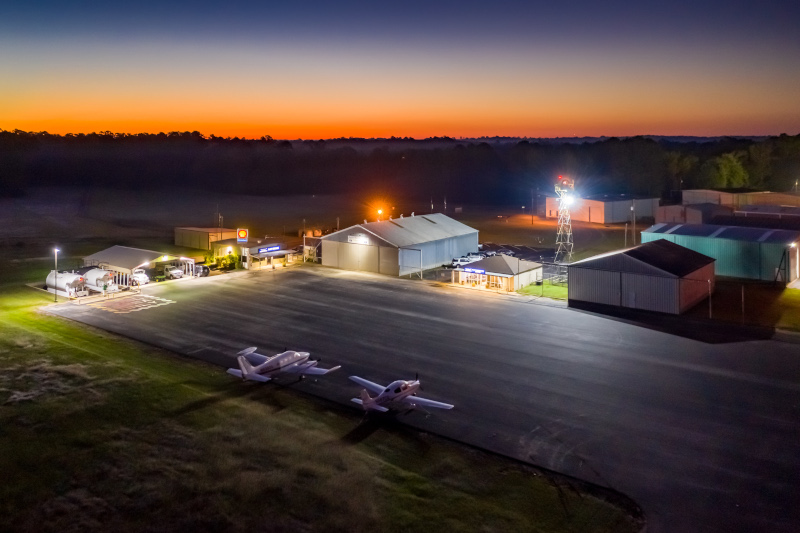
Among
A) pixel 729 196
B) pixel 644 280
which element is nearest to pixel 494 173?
pixel 729 196

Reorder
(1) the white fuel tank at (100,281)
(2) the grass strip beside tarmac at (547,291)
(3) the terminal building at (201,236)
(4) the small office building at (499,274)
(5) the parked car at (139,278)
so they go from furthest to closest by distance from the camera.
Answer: (3) the terminal building at (201,236), (5) the parked car at (139,278), (4) the small office building at (499,274), (1) the white fuel tank at (100,281), (2) the grass strip beside tarmac at (547,291)

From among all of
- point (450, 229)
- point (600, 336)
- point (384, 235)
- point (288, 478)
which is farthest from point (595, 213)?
point (288, 478)

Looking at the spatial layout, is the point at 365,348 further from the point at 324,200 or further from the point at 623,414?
the point at 324,200

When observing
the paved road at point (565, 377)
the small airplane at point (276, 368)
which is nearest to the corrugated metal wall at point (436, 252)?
the paved road at point (565, 377)

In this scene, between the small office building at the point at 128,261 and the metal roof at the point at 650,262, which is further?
the small office building at the point at 128,261

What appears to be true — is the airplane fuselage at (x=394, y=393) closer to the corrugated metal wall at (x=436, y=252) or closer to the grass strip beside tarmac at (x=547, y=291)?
the grass strip beside tarmac at (x=547, y=291)

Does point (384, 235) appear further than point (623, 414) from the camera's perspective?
Yes

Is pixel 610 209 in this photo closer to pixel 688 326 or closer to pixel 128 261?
pixel 688 326

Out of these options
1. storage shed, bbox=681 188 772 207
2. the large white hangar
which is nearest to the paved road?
the large white hangar
